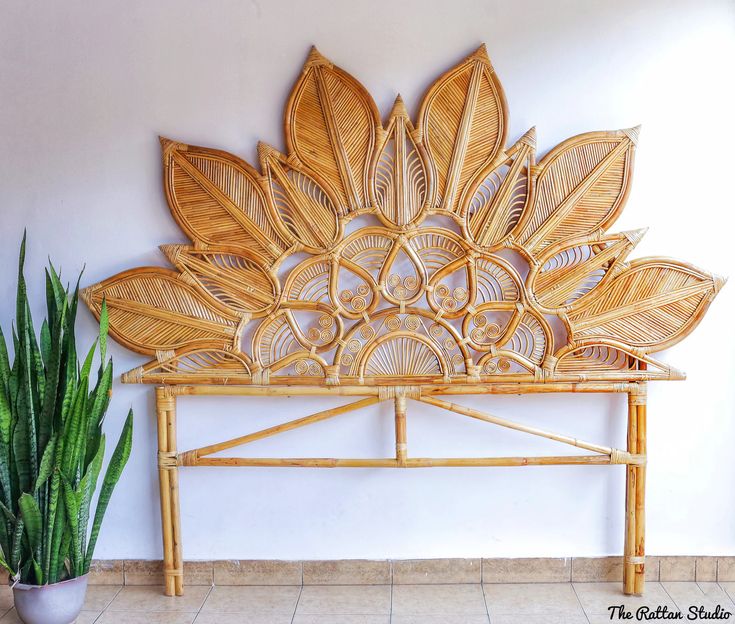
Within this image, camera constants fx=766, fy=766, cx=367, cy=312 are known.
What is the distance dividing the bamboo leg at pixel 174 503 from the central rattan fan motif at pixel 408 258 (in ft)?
0.51

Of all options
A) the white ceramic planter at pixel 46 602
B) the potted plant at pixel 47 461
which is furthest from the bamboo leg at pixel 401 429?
the white ceramic planter at pixel 46 602

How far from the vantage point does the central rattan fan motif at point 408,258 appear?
2.74m

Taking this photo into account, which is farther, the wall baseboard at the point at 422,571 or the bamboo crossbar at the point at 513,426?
the wall baseboard at the point at 422,571

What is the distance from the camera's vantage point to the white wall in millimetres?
2768

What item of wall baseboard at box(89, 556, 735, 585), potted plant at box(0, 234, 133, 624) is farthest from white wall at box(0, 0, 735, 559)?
potted plant at box(0, 234, 133, 624)

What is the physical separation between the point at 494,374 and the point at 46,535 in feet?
5.36

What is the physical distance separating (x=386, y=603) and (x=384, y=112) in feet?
5.86

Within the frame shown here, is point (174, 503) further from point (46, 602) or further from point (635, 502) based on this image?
point (635, 502)

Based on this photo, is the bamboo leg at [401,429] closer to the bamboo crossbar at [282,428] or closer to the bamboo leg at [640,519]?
the bamboo crossbar at [282,428]

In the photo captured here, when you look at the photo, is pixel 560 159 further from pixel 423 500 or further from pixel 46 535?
pixel 46 535

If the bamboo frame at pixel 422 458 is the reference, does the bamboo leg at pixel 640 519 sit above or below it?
below

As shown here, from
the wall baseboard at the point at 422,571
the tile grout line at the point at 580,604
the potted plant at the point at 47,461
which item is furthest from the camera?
the wall baseboard at the point at 422,571

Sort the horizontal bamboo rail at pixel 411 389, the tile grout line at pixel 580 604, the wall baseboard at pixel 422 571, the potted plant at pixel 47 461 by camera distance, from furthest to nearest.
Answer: the wall baseboard at pixel 422 571 → the horizontal bamboo rail at pixel 411 389 → the tile grout line at pixel 580 604 → the potted plant at pixel 47 461

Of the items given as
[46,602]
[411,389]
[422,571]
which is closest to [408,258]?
[411,389]
